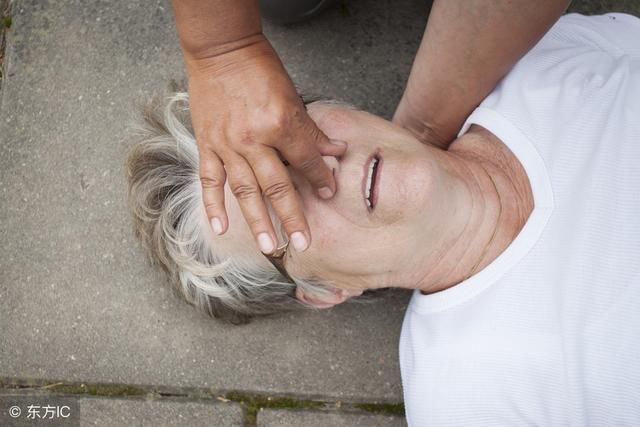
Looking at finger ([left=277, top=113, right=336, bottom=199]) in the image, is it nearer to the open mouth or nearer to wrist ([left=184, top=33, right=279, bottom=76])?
the open mouth

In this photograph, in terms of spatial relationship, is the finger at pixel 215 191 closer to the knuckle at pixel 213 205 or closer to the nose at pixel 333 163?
the knuckle at pixel 213 205

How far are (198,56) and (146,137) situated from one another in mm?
462

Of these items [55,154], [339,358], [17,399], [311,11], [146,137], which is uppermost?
[311,11]

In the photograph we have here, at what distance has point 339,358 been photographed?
2.06 meters

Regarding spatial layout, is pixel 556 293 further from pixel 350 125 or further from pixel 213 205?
pixel 213 205

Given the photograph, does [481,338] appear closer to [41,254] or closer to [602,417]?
[602,417]

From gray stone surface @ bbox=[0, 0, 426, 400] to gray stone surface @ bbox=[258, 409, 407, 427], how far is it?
0.08 meters

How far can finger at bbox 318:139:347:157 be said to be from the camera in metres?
1.34

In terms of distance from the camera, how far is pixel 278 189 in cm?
131

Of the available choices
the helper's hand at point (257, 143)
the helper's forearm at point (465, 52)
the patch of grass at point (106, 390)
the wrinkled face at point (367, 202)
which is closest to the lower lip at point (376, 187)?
the wrinkled face at point (367, 202)

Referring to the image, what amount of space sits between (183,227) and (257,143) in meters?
0.50

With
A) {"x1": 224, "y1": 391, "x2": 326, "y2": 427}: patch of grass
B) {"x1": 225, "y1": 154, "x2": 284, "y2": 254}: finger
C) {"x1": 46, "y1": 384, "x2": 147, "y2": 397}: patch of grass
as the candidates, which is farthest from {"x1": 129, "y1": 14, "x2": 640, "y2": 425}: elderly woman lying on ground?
{"x1": 46, "y1": 384, "x2": 147, "y2": 397}: patch of grass

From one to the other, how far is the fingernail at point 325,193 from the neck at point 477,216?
0.36 meters

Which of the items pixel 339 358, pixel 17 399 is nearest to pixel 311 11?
pixel 339 358
